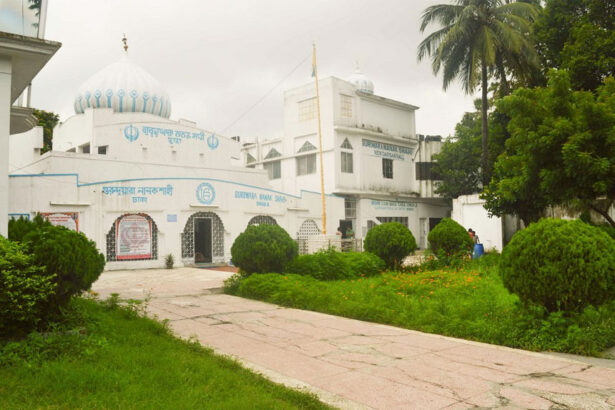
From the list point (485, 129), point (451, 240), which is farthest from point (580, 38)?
point (451, 240)

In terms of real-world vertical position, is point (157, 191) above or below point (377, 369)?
above

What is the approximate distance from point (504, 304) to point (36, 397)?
680 centimetres

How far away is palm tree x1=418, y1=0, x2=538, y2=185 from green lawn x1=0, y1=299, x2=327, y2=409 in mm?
20107

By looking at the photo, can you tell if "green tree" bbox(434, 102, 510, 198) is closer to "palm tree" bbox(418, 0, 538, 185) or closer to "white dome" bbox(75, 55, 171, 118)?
"palm tree" bbox(418, 0, 538, 185)

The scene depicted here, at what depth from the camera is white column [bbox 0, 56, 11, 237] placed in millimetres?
7176

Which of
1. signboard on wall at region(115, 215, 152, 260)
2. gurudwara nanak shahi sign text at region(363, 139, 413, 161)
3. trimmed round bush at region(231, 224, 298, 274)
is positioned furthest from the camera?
gurudwara nanak shahi sign text at region(363, 139, 413, 161)

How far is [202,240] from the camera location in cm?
2352

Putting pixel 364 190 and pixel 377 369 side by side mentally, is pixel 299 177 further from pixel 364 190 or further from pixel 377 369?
pixel 377 369

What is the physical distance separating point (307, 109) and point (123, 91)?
10926 millimetres

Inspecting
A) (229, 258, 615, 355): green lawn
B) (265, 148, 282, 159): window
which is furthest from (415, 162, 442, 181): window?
(229, 258, 615, 355): green lawn

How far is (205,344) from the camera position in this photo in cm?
661

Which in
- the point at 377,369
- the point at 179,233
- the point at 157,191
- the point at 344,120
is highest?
the point at 344,120

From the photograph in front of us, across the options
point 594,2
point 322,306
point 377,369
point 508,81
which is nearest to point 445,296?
point 322,306

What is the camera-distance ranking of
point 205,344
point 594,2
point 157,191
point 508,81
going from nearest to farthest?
point 205,344 < point 594,2 < point 157,191 < point 508,81
